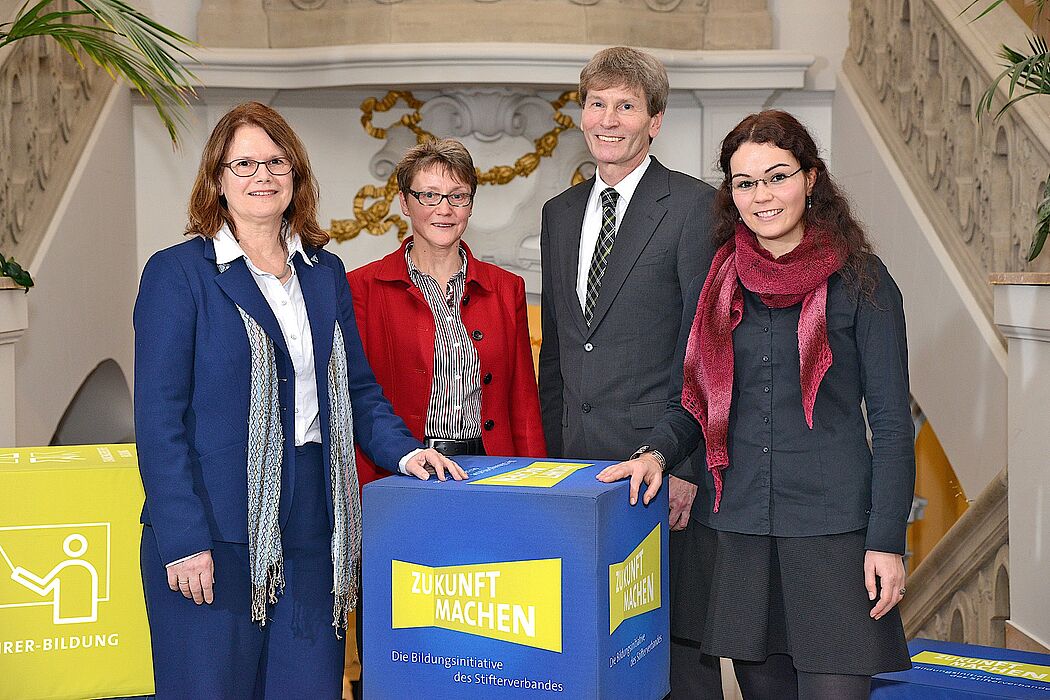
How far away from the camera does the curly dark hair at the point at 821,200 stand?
1.93m

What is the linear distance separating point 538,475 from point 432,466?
19 centimetres

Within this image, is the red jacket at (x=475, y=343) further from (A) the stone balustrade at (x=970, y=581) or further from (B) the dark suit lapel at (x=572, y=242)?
(A) the stone balustrade at (x=970, y=581)

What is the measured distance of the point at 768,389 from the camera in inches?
77.9

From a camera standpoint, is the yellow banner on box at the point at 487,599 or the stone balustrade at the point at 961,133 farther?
the stone balustrade at the point at 961,133

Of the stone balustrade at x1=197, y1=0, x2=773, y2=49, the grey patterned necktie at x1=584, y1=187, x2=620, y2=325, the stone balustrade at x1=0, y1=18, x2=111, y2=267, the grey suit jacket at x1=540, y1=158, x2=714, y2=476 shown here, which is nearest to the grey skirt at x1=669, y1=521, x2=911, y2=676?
the grey suit jacket at x1=540, y1=158, x2=714, y2=476

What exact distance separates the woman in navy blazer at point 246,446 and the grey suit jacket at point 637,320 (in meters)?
0.49

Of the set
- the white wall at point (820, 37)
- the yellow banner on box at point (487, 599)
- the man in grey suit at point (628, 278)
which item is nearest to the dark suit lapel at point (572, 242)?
the man in grey suit at point (628, 278)

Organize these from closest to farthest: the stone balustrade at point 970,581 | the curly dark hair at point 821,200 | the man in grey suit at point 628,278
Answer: the curly dark hair at point 821,200, the man in grey suit at point 628,278, the stone balustrade at point 970,581

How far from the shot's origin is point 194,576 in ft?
5.98

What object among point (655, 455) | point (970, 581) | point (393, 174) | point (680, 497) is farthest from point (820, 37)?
point (655, 455)

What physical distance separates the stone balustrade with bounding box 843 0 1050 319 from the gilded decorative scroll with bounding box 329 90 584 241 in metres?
1.33

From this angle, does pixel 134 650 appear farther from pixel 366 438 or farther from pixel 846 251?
pixel 846 251

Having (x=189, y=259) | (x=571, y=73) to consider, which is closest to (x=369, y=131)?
(x=571, y=73)

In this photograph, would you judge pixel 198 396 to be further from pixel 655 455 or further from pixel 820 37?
pixel 820 37
